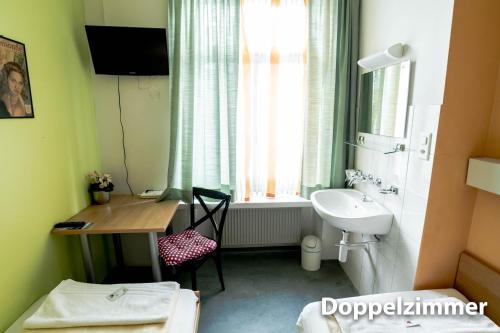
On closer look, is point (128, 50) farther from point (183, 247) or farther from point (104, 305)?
point (104, 305)

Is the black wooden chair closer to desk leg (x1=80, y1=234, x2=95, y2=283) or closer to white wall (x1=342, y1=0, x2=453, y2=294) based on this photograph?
desk leg (x1=80, y1=234, x2=95, y2=283)

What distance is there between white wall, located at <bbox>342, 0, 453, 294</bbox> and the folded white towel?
1.50m

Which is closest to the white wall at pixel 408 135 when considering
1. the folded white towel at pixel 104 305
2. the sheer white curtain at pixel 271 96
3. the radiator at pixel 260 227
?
the sheer white curtain at pixel 271 96

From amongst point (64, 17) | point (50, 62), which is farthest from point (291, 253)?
point (64, 17)

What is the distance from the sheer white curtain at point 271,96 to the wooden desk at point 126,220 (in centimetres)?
82

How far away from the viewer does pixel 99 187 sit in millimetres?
2301

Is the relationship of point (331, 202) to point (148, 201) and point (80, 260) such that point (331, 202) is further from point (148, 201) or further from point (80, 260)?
point (80, 260)

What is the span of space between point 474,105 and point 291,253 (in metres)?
2.14

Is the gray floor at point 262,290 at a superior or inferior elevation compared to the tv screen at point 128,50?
inferior

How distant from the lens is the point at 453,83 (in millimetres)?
1450

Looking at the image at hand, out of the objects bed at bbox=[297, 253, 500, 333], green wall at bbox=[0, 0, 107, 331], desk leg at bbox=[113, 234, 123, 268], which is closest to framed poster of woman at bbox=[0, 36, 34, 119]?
green wall at bbox=[0, 0, 107, 331]

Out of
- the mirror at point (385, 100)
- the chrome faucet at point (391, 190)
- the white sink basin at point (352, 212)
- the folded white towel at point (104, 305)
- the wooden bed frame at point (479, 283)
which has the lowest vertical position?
the folded white towel at point (104, 305)

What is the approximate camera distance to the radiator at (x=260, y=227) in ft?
9.18

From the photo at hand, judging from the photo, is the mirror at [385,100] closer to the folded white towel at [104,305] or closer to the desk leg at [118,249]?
the folded white towel at [104,305]
